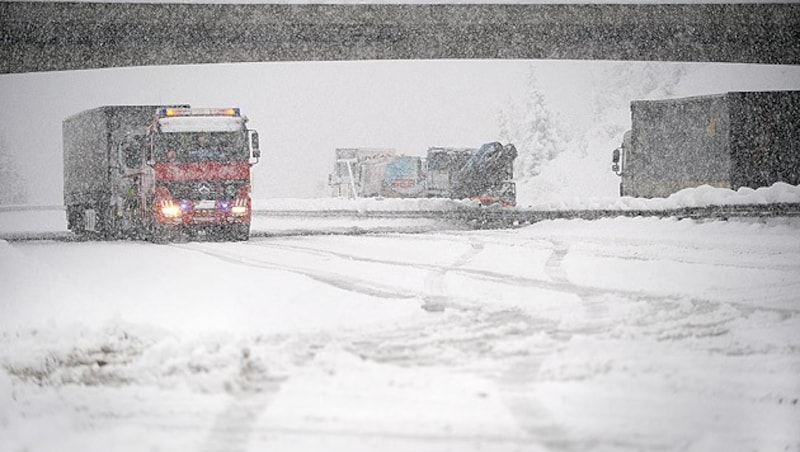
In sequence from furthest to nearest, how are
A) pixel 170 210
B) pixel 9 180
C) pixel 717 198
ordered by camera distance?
pixel 9 180
pixel 717 198
pixel 170 210

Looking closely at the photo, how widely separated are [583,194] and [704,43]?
56.8 meters

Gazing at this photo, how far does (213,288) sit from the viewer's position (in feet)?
41.8

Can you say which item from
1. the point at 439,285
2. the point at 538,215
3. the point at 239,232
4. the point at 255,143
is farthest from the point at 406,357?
the point at 538,215

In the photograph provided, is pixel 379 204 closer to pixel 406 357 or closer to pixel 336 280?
pixel 336 280

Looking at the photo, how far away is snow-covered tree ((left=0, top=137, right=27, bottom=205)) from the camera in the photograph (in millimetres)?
97994

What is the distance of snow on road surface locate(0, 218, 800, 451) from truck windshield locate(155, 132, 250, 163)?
25.9ft

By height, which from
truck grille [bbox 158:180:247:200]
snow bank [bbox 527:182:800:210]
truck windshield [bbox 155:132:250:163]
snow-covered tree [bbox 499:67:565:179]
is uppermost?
snow-covered tree [bbox 499:67:565:179]

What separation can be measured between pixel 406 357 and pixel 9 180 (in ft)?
324

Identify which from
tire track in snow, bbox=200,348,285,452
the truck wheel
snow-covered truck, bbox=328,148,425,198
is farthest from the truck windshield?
snow-covered truck, bbox=328,148,425,198

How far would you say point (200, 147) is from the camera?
23.5 meters

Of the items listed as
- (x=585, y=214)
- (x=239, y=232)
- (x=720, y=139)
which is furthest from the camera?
A: (x=585, y=214)

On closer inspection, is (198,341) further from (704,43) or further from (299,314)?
(704,43)

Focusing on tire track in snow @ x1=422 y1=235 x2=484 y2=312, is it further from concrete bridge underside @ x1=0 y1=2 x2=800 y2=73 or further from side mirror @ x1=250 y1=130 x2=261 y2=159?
concrete bridge underside @ x1=0 y1=2 x2=800 y2=73

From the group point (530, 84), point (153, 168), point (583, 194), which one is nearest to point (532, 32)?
point (153, 168)
